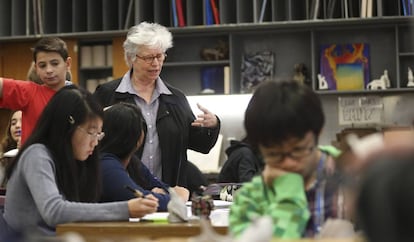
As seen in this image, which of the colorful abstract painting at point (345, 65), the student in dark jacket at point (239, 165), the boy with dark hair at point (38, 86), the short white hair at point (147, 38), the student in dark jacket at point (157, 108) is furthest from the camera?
→ the colorful abstract painting at point (345, 65)

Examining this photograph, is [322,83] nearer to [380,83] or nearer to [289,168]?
[380,83]

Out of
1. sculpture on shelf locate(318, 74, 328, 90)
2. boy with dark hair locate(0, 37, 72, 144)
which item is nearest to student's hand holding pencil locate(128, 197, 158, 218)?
boy with dark hair locate(0, 37, 72, 144)

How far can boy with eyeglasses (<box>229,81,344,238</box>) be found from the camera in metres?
1.29

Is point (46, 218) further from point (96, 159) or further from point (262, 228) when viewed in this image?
point (262, 228)

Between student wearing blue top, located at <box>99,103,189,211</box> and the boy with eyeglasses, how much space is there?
1.12 meters

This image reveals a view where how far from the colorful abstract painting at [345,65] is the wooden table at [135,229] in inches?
166

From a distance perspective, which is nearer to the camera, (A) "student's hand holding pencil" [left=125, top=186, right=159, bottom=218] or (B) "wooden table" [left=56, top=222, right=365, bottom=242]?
(B) "wooden table" [left=56, top=222, right=365, bottom=242]

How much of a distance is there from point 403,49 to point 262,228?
5486mm

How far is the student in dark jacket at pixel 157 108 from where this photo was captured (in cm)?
336

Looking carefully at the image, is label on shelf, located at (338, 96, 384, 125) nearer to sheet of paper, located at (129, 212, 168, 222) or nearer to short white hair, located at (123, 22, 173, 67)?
short white hair, located at (123, 22, 173, 67)

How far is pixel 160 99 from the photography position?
3.48 metres

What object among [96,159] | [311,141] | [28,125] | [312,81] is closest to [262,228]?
[311,141]

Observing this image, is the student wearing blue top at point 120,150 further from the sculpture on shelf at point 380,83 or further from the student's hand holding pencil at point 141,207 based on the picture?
the sculpture on shelf at point 380,83

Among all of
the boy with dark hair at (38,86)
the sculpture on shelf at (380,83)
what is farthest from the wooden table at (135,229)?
the sculpture on shelf at (380,83)
